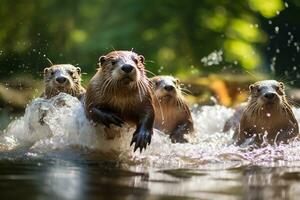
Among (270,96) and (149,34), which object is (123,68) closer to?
(270,96)

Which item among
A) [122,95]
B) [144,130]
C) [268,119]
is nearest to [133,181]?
[144,130]

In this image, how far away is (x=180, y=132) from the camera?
23.7 feet

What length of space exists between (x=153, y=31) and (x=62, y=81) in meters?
6.10

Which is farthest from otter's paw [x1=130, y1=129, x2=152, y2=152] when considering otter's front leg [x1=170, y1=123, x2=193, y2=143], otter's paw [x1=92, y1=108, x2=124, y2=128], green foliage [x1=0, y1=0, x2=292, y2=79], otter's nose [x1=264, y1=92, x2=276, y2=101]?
green foliage [x1=0, y1=0, x2=292, y2=79]

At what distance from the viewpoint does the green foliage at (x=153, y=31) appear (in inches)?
488

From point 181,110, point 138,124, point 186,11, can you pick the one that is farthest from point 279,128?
point 186,11

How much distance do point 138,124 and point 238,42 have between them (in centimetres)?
749

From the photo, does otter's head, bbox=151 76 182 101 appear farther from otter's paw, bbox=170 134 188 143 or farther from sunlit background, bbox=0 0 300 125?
sunlit background, bbox=0 0 300 125

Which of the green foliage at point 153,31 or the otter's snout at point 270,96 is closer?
the otter's snout at point 270,96

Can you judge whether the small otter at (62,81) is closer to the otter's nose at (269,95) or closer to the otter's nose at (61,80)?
the otter's nose at (61,80)

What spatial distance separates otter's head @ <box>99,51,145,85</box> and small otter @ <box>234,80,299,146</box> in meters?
1.18

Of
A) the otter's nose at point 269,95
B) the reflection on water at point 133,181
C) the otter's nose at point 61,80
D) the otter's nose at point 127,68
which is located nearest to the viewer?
the reflection on water at point 133,181

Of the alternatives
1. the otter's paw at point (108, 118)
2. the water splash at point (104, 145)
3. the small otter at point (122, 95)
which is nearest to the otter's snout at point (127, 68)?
the small otter at point (122, 95)

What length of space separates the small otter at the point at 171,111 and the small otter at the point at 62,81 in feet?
2.28
